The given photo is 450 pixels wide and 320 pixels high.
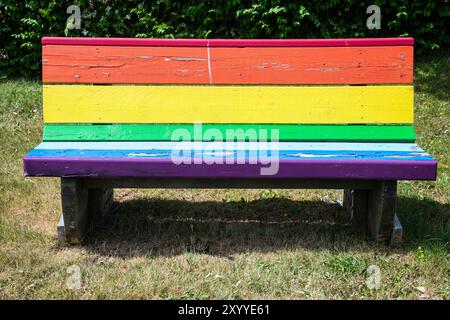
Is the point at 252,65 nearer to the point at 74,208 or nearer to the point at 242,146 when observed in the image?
the point at 242,146

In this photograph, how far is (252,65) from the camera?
3279 mm

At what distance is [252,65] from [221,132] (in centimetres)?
42

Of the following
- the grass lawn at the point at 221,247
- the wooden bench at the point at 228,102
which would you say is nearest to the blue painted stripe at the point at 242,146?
the wooden bench at the point at 228,102

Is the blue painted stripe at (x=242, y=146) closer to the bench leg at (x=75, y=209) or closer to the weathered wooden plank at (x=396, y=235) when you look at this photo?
the bench leg at (x=75, y=209)

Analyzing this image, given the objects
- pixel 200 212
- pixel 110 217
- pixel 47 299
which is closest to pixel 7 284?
pixel 47 299

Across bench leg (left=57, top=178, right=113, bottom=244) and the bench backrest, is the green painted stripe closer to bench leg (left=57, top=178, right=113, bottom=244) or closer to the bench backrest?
the bench backrest

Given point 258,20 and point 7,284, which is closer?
point 7,284

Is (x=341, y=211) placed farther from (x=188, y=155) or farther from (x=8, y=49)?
(x=8, y=49)

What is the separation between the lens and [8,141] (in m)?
5.05

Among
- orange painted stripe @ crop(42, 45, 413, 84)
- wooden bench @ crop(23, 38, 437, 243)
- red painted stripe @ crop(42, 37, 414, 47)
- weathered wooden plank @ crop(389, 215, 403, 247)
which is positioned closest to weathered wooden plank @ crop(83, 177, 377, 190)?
wooden bench @ crop(23, 38, 437, 243)

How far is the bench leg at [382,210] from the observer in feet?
10.2

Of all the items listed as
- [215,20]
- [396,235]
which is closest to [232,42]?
[396,235]

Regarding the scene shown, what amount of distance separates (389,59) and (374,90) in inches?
7.9

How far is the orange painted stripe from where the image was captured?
10.7 ft
